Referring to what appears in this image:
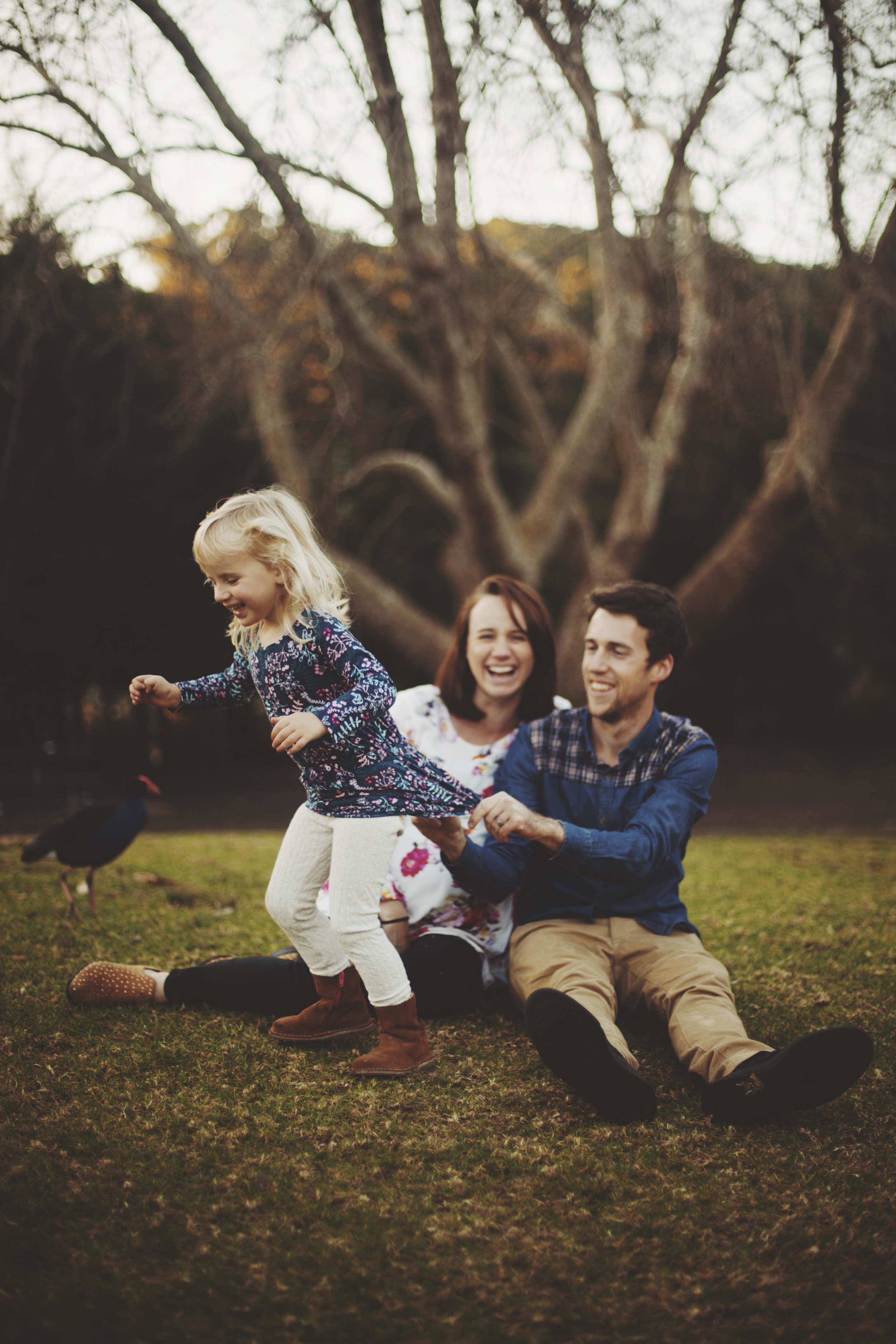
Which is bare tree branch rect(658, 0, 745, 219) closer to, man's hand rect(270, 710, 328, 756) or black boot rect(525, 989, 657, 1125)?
man's hand rect(270, 710, 328, 756)

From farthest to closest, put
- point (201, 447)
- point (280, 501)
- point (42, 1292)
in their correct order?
point (201, 447) → point (280, 501) → point (42, 1292)

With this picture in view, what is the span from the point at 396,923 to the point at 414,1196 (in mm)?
1057

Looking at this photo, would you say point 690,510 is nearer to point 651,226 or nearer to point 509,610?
point 651,226

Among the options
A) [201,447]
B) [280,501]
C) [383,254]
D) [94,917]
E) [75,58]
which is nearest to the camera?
[280,501]

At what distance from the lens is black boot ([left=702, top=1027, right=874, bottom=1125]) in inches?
82.7

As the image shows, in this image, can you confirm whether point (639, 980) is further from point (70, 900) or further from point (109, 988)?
point (70, 900)

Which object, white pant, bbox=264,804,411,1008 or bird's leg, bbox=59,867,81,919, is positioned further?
bird's leg, bbox=59,867,81,919

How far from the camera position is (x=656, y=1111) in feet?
7.68

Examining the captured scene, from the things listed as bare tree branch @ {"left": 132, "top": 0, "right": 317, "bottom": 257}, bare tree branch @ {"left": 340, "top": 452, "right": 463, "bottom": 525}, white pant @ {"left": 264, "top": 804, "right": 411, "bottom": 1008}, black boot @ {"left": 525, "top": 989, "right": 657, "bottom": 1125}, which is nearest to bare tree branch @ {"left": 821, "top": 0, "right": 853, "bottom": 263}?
bare tree branch @ {"left": 132, "top": 0, "right": 317, "bottom": 257}

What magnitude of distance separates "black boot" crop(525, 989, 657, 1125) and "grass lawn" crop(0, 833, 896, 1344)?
0.06m

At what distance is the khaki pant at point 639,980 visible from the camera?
2.38 metres

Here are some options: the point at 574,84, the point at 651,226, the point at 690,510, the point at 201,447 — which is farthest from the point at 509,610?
the point at 690,510

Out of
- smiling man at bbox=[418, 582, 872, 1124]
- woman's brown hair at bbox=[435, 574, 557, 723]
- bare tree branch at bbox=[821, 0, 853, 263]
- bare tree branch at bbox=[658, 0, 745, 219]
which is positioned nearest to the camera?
smiling man at bbox=[418, 582, 872, 1124]

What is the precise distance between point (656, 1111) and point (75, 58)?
4.92m
